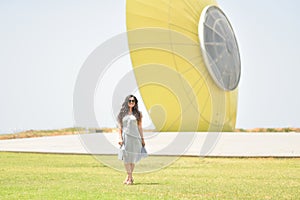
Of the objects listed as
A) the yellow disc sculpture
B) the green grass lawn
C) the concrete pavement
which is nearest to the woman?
the green grass lawn

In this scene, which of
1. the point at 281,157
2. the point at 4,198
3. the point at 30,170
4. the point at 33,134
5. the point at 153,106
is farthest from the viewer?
the point at 33,134

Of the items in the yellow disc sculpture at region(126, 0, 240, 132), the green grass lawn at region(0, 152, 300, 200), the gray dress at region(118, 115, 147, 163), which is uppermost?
the yellow disc sculpture at region(126, 0, 240, 132)

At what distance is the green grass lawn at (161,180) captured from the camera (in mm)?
6992

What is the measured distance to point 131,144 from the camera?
8117 millimetres

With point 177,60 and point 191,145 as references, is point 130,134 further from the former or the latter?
point 177,60

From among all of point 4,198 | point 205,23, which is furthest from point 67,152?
→ point 4,198

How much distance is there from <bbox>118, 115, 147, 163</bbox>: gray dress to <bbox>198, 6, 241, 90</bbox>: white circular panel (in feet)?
36.3

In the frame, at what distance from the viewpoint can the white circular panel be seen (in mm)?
18953

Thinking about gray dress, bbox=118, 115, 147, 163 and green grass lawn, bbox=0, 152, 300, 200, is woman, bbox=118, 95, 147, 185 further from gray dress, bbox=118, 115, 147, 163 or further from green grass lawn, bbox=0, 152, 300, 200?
green grass lawn, bbox=0, 152, 300, 200

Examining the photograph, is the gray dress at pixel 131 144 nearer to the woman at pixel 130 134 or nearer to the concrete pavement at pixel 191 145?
the woman at pixel 130 134

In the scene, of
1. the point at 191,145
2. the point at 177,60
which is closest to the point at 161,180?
the point at 191,145

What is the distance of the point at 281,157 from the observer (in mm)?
13641

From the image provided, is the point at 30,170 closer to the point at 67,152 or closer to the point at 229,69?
the point at 67,152

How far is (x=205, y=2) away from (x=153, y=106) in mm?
5002
